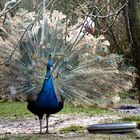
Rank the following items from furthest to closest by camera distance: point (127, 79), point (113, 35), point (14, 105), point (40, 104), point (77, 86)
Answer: point (113, 35) < point (14, 105) < point (127, 79) < point (77, 86) < point (40, 104)

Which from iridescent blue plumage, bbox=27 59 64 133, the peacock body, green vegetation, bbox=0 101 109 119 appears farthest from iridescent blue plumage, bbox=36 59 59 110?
green vegetation, bbox=0 101 109 119

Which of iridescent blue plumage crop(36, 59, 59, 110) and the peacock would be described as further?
the peacock

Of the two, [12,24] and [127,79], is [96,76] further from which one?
[12,24]

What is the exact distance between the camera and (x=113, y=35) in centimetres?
1856

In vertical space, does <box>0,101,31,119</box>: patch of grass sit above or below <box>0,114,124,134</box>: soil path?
above

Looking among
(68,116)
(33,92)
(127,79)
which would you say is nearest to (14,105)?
(68,116)

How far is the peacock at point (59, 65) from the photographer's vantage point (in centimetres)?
947

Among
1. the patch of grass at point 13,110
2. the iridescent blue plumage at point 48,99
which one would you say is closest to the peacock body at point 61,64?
the iridescent blue plumage at point 48,99

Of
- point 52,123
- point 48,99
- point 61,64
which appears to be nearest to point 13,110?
point 52,123

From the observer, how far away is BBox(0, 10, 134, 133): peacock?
947cm

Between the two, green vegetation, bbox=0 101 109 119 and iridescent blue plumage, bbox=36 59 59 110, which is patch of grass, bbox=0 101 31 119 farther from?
iridescent blue plumage, bbox=36 59 59 110

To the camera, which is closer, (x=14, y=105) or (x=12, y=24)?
(x=12, y=24)

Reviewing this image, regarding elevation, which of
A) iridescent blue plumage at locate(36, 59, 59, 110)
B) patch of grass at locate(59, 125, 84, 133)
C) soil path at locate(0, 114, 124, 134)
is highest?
iridescent blue plumage at locate(36, 59, 59, 110)

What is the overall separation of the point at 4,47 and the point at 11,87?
77cm
